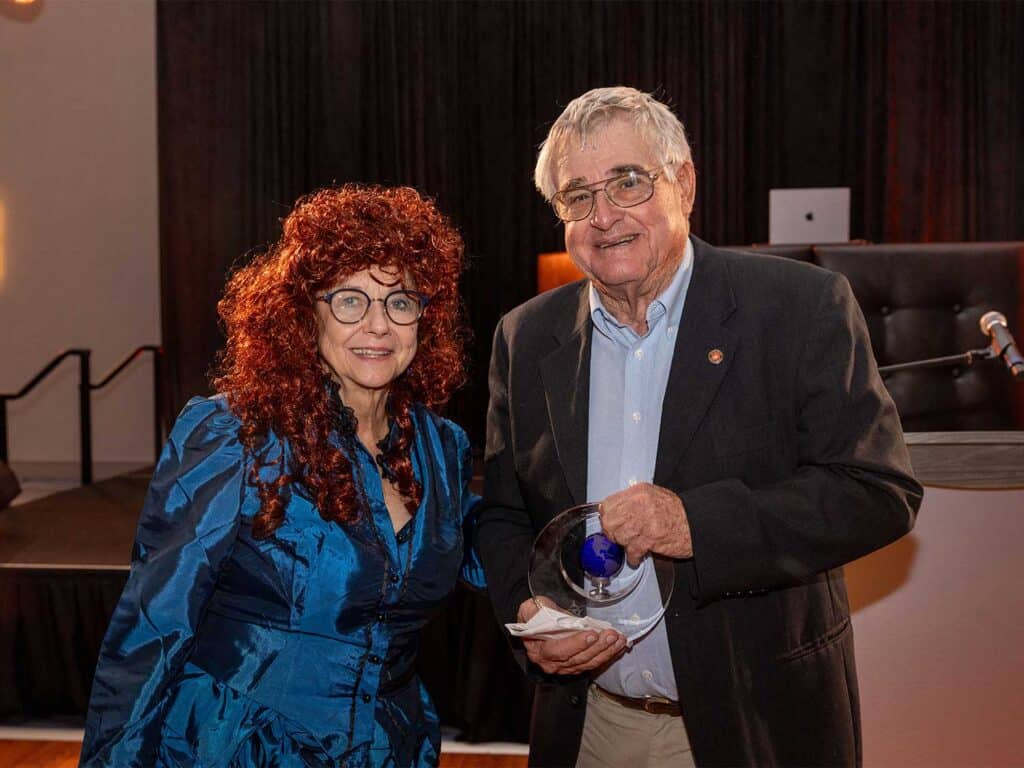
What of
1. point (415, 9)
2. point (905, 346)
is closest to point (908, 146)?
point (415, 9)

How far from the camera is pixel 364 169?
830cm

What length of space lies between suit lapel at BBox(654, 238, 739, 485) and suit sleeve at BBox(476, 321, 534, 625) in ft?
1.00

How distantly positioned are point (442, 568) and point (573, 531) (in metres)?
0.30

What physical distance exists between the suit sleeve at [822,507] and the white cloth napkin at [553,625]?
166 mm

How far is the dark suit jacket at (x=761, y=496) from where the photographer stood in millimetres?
1502

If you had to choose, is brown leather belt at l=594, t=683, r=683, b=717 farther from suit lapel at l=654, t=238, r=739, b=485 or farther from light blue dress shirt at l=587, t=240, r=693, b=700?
suit lapel at l=654, t=238, r=739, b=485

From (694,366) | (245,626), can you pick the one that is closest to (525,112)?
(694,366)

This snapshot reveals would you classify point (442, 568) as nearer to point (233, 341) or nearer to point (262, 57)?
point (233, 341)

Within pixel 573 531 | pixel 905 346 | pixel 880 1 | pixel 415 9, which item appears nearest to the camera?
pixel 573 531

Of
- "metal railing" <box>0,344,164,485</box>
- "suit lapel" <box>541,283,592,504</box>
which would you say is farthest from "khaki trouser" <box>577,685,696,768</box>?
"metal railing" <box>0,344,164,485</box>

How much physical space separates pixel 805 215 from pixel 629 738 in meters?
3.06

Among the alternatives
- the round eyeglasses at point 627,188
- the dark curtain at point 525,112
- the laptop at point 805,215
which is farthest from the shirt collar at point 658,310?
the dark curtain at point 525,112

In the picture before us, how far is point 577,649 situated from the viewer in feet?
5.09

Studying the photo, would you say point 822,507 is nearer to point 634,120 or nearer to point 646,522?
point 646,522
